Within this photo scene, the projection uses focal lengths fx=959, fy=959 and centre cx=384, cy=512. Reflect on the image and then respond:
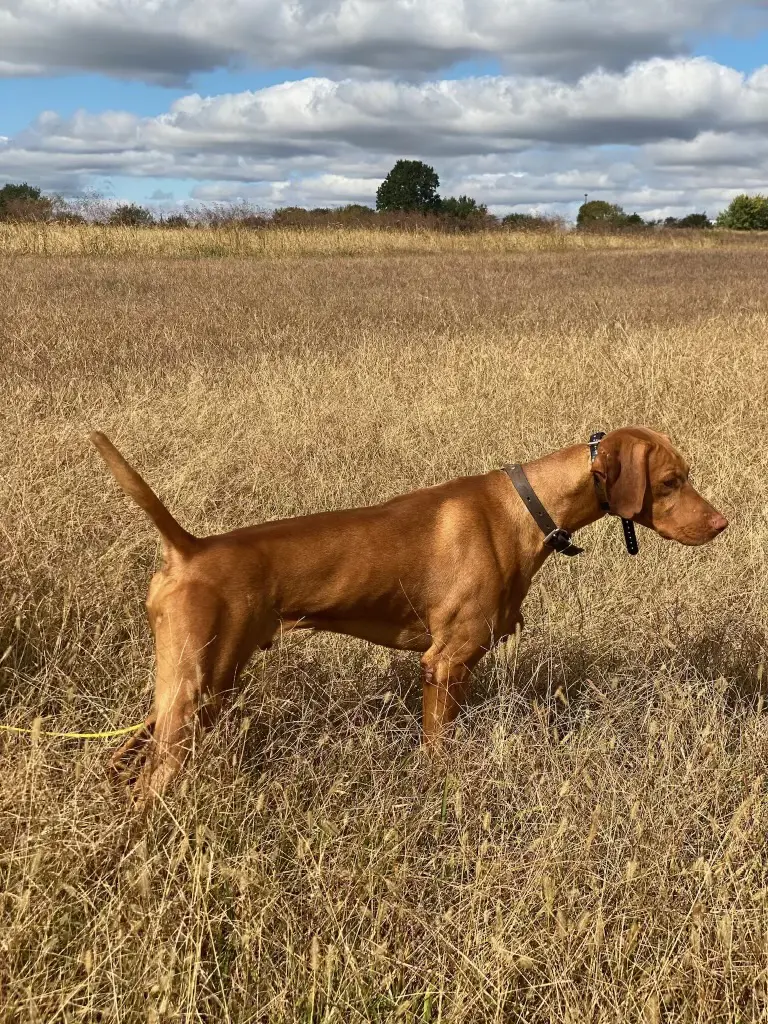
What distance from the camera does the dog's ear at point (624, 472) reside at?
3.29m

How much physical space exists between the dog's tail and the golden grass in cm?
1870

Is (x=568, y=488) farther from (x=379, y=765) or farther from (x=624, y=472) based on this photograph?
(x=379, y=765)

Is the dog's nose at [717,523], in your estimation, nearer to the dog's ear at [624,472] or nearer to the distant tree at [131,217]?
the dog's ear at [624,472]

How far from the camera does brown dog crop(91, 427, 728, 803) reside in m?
2.65

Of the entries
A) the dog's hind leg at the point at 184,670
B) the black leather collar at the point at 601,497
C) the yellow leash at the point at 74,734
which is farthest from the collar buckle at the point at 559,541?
the yellow leash at the point at 74,734

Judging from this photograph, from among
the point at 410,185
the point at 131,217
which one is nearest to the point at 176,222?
the point at 131,217

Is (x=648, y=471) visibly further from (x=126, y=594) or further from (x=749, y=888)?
(x=126, y=594)

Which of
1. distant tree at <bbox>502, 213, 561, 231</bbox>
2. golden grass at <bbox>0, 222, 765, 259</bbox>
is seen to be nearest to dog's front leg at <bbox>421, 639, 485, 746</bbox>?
golden grass at <bbox>0, 222, 765, 259</bbox>

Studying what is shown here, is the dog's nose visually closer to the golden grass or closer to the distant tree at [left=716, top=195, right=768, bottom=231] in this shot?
the golden grass

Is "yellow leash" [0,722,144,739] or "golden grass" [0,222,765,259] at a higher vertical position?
"golden grass" [0,222,765,259]

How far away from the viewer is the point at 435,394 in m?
7.68

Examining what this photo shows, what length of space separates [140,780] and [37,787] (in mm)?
273

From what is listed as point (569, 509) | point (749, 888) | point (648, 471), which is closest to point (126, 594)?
point (569, 509)

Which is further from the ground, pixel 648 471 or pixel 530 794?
pixel 648 471
